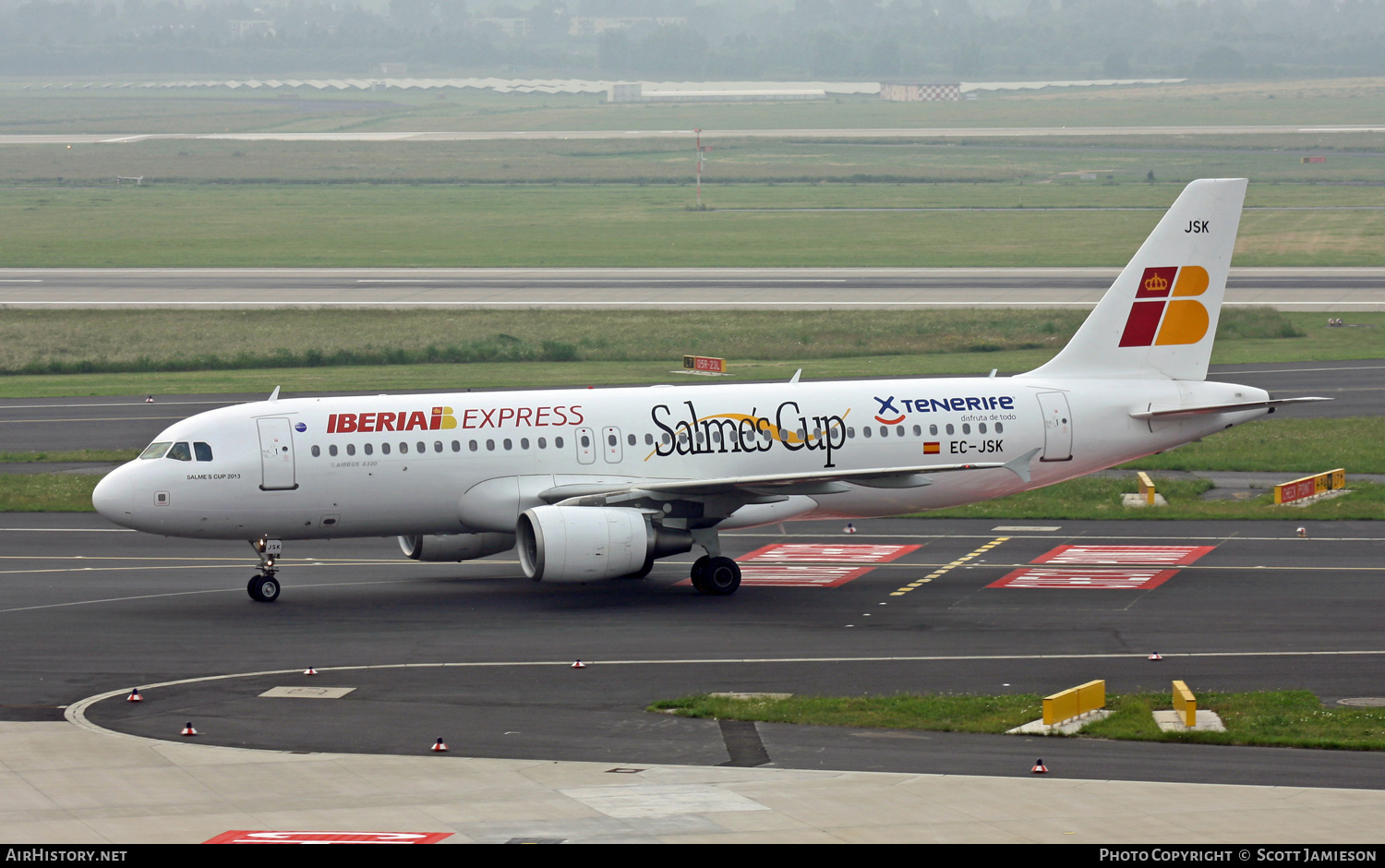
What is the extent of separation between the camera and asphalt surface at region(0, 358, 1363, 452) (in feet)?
207

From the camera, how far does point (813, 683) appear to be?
100 ft

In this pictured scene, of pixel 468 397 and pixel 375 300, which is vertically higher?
pixel 375 300

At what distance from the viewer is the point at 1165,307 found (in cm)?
4316

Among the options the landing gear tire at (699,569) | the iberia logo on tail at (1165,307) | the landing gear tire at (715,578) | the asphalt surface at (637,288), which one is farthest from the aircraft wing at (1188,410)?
the asphalt surface at (637,288)

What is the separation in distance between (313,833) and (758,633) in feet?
50.2

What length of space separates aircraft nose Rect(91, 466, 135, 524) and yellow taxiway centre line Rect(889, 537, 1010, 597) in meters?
18.4

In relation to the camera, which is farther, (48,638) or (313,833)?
(48,638)

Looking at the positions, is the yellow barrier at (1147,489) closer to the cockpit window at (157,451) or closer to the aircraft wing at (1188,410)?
the aircraft wing at (1188,410)

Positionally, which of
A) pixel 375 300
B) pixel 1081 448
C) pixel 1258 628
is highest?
pixel 375 300

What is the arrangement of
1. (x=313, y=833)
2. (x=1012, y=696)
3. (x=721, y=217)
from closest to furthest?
(x=313, y=833)
(x=1012, y=696)
(x=721, y=217)
